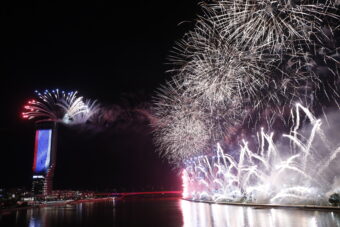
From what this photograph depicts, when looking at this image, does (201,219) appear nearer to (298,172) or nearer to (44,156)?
(298,172)

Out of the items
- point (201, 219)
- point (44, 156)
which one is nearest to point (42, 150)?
point (44, 156)

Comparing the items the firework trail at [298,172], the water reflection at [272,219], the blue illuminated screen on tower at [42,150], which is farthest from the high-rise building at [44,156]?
the water reflection at [272,219]

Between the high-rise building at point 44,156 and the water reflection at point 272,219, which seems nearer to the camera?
the water reflection at point 272,219

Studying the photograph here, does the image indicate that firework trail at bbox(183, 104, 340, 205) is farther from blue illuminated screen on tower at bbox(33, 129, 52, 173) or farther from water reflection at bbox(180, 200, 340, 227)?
blue illuminated screen on tower at bbox(33, 129, 52, 173)

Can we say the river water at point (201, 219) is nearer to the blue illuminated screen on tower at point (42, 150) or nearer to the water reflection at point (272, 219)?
the water reflection at point (272, 219)

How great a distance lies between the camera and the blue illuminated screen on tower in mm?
80688

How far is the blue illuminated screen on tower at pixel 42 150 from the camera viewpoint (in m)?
80.7

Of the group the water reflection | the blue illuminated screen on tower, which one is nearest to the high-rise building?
the blue illuminated screen on tower

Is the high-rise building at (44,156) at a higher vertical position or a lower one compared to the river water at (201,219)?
higher

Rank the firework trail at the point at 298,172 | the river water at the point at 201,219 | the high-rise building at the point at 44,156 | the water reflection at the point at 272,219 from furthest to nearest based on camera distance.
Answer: the high-rise building at the point at 44,156 → the firework trail at the point at 298,172 → the river water at the point at 201,219 → the water reflection at the point at 272,219

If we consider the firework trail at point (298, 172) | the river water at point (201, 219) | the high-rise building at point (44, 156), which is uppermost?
the high-rise building at point (44, 156)

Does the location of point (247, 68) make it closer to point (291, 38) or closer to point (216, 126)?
point (291, 38)

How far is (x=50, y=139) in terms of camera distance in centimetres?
8175

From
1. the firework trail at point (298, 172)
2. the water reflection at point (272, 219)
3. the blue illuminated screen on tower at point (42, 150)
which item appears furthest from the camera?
the blue illuminated screen on tower at point (42, 150)
